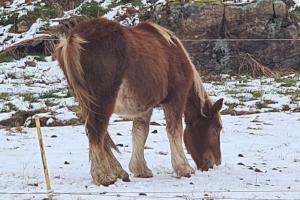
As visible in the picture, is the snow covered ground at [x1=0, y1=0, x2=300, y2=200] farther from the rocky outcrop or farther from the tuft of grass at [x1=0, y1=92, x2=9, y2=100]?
the rocky outcrop

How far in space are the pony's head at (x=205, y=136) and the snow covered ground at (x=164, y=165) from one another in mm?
158

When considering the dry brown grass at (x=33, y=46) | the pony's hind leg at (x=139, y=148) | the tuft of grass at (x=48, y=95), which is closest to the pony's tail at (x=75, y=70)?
the pony's hind leg at (x=139, y=148)

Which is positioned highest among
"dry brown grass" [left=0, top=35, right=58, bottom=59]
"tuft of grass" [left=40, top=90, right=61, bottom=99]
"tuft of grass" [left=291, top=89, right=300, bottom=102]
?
"tuft of grass" [left=291, top=89, right=300, bottom=102]

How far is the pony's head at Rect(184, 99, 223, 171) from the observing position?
6621mm

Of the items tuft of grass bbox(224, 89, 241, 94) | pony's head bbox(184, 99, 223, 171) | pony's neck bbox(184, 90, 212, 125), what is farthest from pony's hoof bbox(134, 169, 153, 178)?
tuft of grass bbox(224, 89, 241, 94)

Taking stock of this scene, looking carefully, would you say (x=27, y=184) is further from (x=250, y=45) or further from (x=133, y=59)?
(x=250, y=45)

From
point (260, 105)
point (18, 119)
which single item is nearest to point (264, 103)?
point (260, 105)

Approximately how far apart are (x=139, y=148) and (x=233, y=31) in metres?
11.2

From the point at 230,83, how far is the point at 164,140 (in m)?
6.46

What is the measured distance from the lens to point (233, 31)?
17.0m

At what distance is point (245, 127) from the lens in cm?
934

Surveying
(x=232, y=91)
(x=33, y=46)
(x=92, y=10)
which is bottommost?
(x=33, y=46)

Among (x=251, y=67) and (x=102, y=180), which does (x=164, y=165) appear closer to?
(x=102, y=180)

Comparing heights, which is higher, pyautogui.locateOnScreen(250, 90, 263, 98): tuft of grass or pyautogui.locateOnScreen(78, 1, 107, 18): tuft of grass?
pyautogui.locateOnScreen(78, 1, 107, 18): tuft of grass
